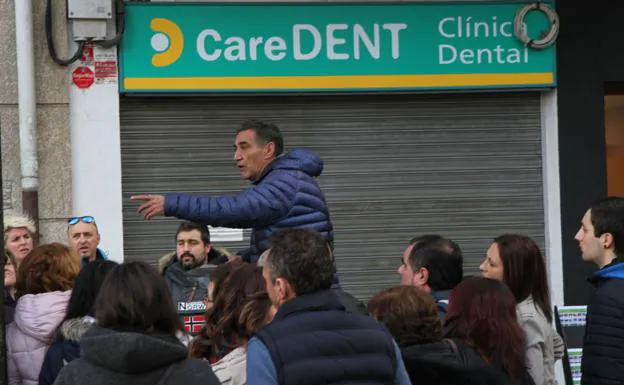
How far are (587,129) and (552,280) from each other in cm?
133

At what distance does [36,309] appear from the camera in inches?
227

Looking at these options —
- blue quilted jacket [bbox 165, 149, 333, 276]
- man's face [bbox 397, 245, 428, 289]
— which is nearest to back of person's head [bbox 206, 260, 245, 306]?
blue quilted jacket [bbox 165, 149, 333, 276]

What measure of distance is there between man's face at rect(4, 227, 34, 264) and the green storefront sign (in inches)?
81.8

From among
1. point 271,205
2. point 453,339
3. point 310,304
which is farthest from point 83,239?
point 310,304

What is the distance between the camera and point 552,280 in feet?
35.4

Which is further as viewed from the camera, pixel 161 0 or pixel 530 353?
pixel 161 0

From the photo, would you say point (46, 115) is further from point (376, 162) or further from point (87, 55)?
point (376, 162)

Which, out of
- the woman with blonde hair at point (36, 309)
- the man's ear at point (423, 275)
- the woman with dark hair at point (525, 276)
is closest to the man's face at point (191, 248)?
the woman with blonde hair at point (36, 309)

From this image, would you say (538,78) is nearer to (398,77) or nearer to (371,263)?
(398,77)

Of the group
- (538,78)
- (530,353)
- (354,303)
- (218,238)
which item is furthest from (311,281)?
(538,78)

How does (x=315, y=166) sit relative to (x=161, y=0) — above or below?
below

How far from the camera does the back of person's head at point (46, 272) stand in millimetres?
5934

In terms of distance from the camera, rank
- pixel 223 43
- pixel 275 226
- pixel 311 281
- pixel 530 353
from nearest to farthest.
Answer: pixel 311 281 → pixel 530 353 → pixel 275 226 → pixel 223 43

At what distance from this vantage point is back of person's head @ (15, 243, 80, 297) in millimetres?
5934
